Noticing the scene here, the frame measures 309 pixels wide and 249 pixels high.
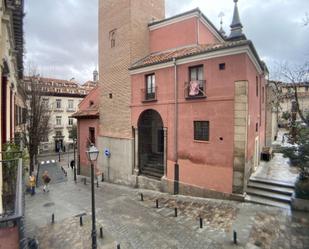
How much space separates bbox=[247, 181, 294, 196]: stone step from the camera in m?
11.4

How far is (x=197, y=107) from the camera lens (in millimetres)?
13164

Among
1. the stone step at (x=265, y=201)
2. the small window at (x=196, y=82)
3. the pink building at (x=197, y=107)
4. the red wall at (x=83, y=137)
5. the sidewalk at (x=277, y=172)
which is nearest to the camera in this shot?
the stone step at (x=265, y=201)

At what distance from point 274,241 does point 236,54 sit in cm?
851

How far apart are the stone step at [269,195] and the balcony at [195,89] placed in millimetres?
5677

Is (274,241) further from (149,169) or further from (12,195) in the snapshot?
(149,169)

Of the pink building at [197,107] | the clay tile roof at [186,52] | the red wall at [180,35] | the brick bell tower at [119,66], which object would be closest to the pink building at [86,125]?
the brick bell tower at [119,66]

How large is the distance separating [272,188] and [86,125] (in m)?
17.1

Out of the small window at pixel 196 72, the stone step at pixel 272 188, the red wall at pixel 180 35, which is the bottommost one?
the stone step at pixel 272 188

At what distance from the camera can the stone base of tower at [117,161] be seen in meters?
17.4

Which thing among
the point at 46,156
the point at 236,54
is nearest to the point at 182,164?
the point at 236,54

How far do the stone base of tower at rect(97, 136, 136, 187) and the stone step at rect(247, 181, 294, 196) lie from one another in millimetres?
8377

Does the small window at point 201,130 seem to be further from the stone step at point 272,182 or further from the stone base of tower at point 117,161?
the stone base of tower at point 117,161

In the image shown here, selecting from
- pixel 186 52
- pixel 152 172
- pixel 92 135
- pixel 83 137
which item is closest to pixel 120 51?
pixel 186 52

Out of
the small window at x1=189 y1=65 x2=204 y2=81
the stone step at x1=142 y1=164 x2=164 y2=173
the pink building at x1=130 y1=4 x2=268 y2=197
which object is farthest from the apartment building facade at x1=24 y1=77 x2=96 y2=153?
the small window at x1=189 y1=65 x2=204 y2=81
